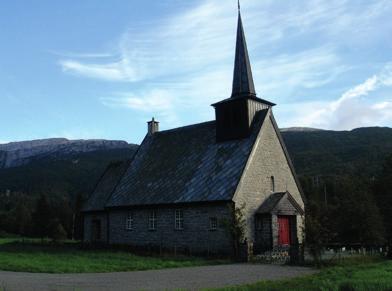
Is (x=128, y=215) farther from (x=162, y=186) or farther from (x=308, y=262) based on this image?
(x=308, y=262)

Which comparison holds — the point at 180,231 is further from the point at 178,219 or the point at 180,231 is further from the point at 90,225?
the point at 90,225

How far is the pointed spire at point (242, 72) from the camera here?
124 feet

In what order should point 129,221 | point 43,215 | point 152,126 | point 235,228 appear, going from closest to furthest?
point 235,228 → point 129,221 → point 152,126 → point 43,215

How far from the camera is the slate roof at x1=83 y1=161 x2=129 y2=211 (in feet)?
147

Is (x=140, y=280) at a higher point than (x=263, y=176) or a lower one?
lower

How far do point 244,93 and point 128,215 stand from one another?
1326 centimetres

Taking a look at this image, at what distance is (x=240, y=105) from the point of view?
36.5 meters

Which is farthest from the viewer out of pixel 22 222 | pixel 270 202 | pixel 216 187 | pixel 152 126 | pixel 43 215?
pixel 22 222

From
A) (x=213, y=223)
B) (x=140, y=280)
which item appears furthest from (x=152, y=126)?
(x=140, y=280)

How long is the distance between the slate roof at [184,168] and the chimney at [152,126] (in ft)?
2.12

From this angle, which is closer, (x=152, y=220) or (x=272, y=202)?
(x=272, y=202)

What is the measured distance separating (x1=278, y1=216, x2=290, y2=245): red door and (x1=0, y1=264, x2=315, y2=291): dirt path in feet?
35.1

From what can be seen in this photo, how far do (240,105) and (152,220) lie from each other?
35.4 feet

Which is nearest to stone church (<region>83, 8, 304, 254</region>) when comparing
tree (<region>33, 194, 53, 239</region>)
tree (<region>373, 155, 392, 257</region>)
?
tree (<region>373, 155, 392, 257</region>)
